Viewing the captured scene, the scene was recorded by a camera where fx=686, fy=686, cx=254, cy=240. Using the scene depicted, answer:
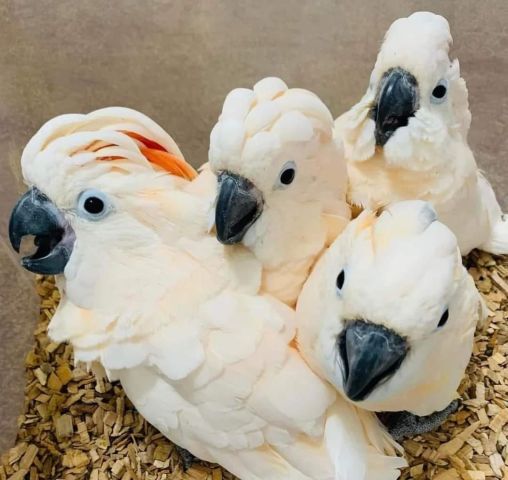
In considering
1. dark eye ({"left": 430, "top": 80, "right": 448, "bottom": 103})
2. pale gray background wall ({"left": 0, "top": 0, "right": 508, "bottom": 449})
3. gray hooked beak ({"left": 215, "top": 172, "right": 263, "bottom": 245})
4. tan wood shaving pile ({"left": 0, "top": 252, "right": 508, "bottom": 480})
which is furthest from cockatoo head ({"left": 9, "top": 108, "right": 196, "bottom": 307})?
pale gray background wall ({"left": 0, "top": 0, "right": 508, "bottom": 449})

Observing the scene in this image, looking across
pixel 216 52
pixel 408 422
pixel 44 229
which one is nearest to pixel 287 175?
pixel 44 229

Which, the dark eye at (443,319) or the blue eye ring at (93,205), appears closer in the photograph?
the dark eye at (443,319)

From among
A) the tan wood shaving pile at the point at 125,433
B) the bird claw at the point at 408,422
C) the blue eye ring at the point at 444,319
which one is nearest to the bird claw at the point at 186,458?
the tan wood shaving pile at the point at 125,433

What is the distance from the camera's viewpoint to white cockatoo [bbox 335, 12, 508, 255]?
3.66 ft

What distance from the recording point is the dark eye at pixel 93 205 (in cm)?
103

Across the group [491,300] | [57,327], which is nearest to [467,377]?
[491,300]

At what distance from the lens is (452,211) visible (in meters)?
1.23

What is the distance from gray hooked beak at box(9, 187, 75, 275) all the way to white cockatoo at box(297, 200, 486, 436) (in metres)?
0.39

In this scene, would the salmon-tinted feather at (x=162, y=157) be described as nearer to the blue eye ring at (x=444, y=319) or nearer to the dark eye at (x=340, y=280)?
the dark eye at (x=340, y=280)

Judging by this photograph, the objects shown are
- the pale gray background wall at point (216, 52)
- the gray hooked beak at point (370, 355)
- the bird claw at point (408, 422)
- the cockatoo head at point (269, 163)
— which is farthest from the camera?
the pale gray background wall at point (216, 52)

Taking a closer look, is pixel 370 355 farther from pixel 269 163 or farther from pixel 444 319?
pixel 269 163

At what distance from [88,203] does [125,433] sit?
51 centimetres

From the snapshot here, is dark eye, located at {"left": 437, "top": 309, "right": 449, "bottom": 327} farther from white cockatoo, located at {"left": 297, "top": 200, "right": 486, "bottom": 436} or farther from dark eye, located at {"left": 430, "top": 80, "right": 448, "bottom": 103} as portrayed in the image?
dark eye, located at {"left": 430, "top": 80, "right": 448, "bottom": 103}

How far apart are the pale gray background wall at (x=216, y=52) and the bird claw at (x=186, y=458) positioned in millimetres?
738
